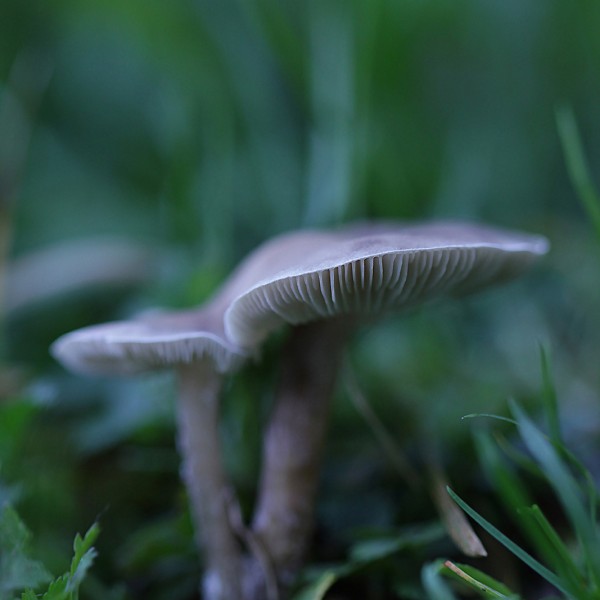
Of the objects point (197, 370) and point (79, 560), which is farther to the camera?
point (197, 370)

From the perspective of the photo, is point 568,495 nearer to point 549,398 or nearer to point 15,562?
point 549,398

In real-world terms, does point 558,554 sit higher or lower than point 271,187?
lower

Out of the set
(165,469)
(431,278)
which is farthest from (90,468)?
(431,278)

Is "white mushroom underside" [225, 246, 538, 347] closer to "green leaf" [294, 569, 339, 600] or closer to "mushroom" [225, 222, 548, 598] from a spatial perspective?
"mushroom" [225, 222, 548, 598]

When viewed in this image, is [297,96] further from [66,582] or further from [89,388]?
[66,582]

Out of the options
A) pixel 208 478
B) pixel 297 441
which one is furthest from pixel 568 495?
pixel 208 478

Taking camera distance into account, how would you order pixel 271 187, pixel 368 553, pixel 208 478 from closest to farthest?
1. pixel 368 553
2. pixel 208 478
3. pixel 271 187
